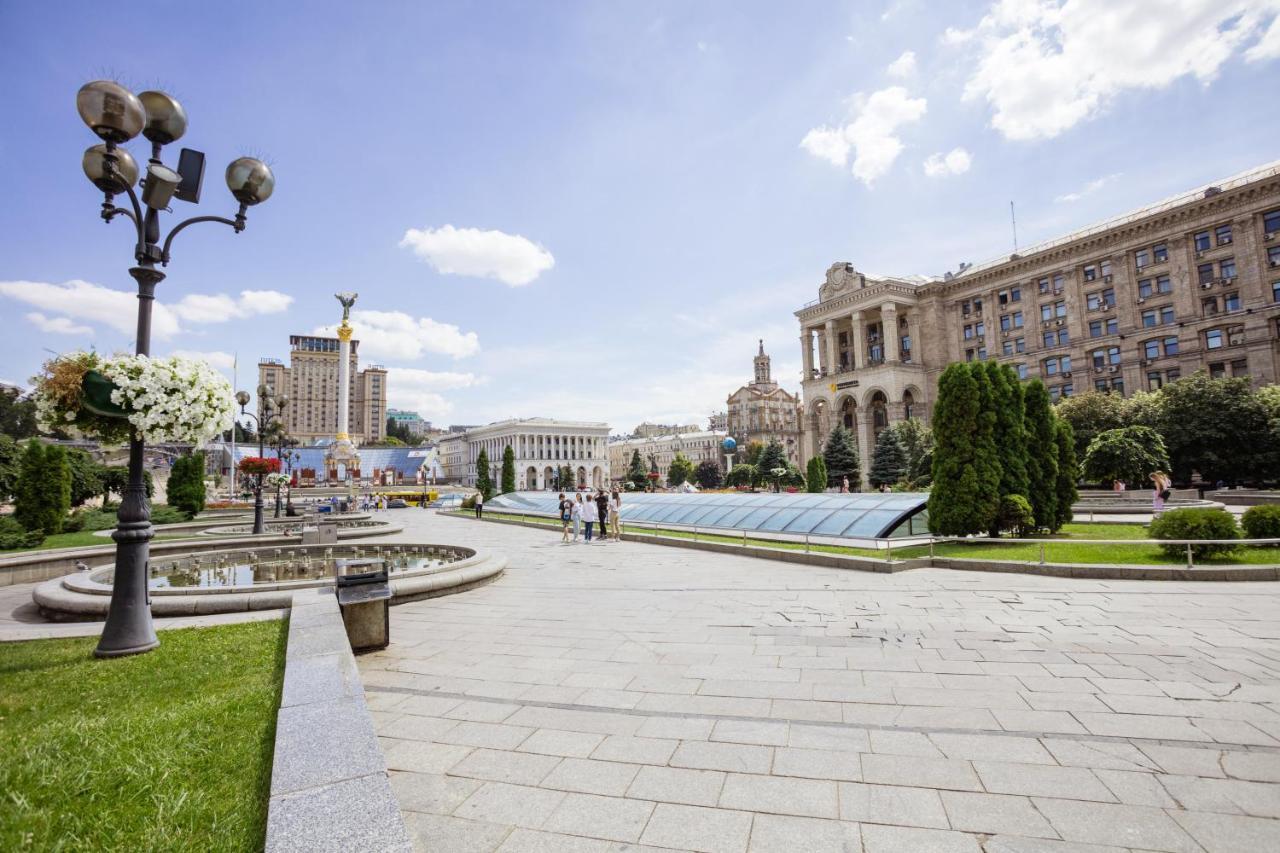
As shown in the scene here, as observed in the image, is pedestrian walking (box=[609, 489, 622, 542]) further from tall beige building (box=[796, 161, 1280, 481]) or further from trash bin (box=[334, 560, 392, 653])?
tall beige building (box=[796, 161, 1280, 481])

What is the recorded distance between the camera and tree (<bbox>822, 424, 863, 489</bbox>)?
2308 inches

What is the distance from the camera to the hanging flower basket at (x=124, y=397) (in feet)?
A: 18.6

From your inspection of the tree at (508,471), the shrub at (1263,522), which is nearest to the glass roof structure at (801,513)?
the shrub at (1263,522)

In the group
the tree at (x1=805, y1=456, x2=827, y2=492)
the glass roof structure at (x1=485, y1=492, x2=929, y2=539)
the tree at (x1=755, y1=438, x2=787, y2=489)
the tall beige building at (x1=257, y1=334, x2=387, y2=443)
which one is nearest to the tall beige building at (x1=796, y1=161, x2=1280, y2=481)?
the tree at (x1=755, y1=438, x2=787, y2=489)

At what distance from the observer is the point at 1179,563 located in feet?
37.8

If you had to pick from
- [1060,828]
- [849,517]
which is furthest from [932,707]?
[849,517]

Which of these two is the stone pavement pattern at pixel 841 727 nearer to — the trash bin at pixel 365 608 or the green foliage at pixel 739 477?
the trash bin at pixel 365 608

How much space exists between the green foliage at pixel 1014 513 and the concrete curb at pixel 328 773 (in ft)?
50.1

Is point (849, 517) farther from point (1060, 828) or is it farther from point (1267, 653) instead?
point (1060, 828)

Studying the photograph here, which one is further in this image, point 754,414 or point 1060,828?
point 754,414

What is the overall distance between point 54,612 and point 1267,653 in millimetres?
14236

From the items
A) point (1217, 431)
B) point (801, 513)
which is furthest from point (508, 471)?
point (1217, 431)

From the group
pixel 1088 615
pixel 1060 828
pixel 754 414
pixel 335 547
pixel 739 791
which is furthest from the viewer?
pixel 754 414

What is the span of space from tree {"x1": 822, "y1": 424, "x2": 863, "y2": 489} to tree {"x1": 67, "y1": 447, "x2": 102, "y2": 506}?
52.4 m
